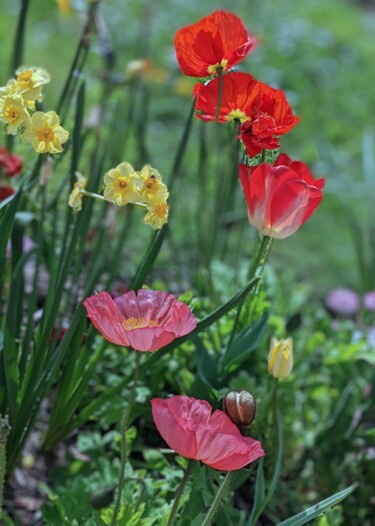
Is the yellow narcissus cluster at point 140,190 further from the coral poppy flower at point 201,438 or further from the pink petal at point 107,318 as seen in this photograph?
the coral poppy flower at point 201,438

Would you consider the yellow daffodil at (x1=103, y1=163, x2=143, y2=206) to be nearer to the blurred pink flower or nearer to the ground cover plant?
the ground cover plant

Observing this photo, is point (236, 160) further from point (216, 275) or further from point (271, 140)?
point (216, 275)

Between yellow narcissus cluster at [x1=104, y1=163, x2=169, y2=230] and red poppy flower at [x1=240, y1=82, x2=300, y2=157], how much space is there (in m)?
0.13

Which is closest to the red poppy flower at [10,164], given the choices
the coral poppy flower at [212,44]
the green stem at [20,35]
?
the green stem at [20,35]

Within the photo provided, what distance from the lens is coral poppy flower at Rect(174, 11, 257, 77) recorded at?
1031mm

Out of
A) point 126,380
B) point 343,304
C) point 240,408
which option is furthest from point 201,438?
point 343,304

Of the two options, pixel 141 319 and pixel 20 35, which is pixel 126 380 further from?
pixel 20 35

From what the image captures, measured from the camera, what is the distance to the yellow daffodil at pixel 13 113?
101 centimetres

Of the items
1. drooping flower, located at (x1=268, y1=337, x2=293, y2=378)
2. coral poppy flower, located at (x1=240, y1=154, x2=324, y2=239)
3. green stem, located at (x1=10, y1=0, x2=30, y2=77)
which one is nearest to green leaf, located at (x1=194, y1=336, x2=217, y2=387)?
drooping flower, located at (x1=268, y1=337, x2=293, y2=378)

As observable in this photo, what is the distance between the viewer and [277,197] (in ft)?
3.21

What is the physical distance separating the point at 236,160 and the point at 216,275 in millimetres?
449

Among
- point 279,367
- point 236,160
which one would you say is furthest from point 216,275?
point 279,367

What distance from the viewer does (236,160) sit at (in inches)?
50.3

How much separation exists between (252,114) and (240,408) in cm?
37
